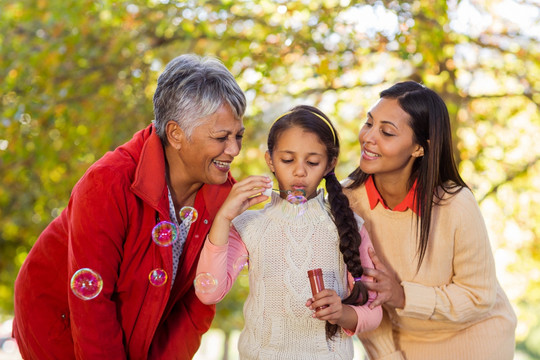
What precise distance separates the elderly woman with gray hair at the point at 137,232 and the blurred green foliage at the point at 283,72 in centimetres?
251

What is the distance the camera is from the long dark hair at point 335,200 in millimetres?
2410

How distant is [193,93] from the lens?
2.55 meters

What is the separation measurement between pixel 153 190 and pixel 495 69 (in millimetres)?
4829

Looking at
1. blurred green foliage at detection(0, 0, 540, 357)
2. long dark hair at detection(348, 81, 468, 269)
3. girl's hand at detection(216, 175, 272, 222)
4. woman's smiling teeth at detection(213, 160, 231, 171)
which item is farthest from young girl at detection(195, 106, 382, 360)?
blurred green foliage at detection(0, 0, 540, 357)

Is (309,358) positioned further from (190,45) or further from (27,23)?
(27,23)

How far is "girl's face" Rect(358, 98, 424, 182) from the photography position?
266cm

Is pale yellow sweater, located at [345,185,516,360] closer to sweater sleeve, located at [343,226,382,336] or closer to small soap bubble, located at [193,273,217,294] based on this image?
sweater sleeve, located at [343,226,382,336]

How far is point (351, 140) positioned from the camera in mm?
7184

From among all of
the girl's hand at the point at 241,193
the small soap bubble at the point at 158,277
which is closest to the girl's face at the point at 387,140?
the girl's hand at the point at 241,193

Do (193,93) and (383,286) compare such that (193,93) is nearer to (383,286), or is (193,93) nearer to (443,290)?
(383,286)

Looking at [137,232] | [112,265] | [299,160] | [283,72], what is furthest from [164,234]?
[283,72]

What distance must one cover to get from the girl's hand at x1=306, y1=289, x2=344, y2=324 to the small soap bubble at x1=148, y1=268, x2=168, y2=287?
0.63m

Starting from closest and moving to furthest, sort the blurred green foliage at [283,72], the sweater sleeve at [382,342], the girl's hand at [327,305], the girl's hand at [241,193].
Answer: the girl's hand at [327,305]
the girl's hand at [241,193]
the sweater sleeve at [382,342]
the blurred green foliage at [283,72]

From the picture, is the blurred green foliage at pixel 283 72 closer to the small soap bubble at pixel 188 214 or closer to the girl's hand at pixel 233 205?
the small soap bubble at pixel 188 214
